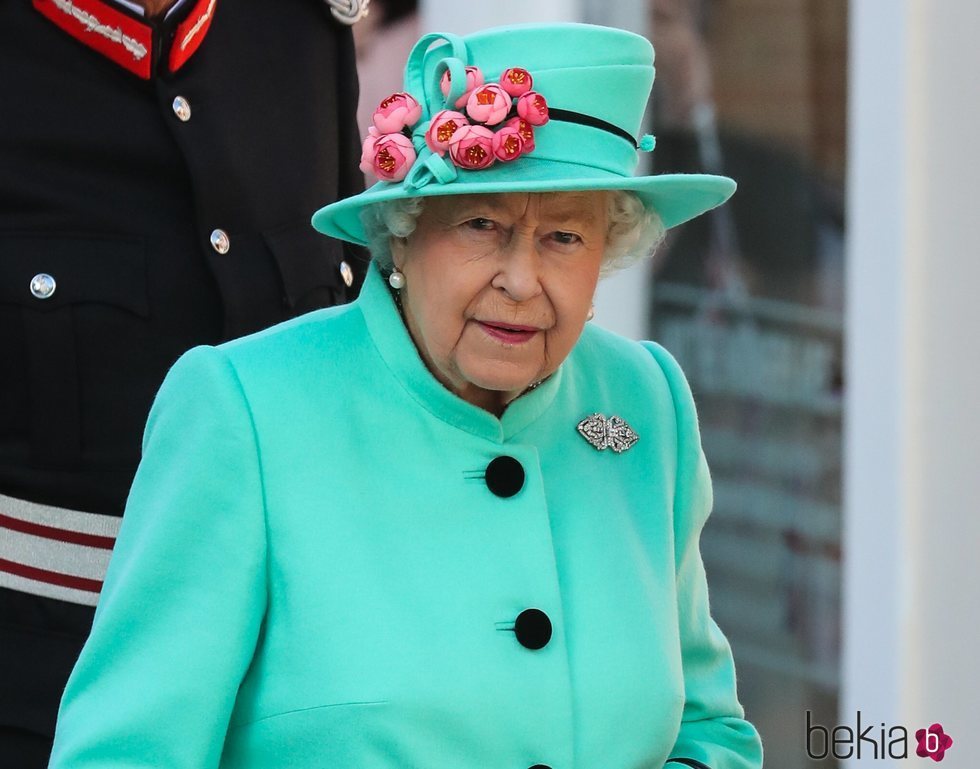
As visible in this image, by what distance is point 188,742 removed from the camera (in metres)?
2.03

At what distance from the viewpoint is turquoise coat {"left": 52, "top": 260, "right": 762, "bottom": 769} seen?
205 cm

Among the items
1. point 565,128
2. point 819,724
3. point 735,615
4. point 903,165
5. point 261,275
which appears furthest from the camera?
point 735,615

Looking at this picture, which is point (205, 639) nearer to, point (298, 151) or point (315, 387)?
point (315, 387)

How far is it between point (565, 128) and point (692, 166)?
9.54 ft

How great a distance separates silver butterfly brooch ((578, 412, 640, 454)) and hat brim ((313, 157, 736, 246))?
1.05 ft

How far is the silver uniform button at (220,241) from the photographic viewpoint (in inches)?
101

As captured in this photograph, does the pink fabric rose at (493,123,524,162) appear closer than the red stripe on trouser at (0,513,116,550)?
Yes

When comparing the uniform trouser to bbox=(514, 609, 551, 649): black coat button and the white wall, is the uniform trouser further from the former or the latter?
the white wall

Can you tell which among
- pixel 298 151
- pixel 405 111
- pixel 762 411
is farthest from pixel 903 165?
pixel 405 111

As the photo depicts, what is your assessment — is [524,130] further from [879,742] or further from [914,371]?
[879,742]

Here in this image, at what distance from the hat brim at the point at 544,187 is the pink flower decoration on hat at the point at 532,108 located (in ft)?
0.17

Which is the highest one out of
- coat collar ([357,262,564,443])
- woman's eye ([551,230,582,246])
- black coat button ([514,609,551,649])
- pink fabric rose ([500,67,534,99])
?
pink fabric rose ([500,67,534,99])

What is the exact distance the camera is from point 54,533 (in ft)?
8.10

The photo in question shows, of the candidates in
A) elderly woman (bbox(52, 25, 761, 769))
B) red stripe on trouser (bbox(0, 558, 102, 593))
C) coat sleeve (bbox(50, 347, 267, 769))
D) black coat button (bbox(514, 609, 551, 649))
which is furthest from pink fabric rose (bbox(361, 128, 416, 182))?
red stripe on trouser (bbox(0, 558, 102, 593))
